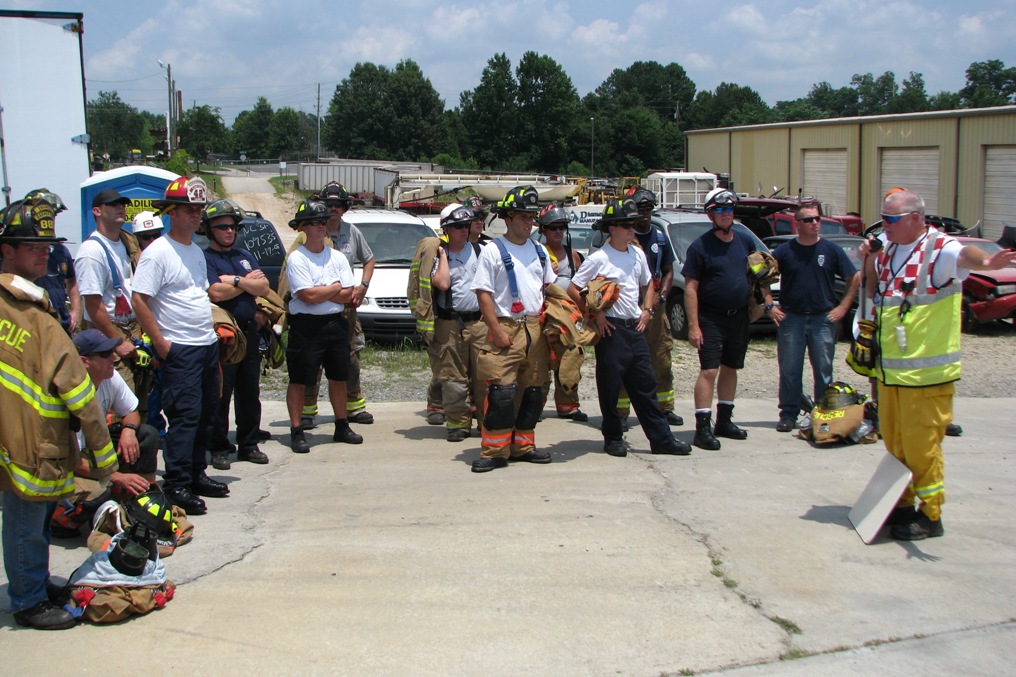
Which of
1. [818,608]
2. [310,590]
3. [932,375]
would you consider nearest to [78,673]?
[310,590]

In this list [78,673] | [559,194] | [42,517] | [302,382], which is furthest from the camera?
[559,194]

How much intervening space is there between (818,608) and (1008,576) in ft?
3.81

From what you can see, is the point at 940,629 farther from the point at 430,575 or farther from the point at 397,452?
the point at 397,452

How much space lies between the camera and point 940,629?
14.3 ft

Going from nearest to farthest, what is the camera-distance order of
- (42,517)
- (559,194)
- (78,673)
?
(78,673)
(42,517)
(559,194)

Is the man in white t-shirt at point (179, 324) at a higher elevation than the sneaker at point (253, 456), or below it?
higher

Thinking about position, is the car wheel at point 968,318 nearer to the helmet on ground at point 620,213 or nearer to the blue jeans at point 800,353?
the blue jeans at point 800,353

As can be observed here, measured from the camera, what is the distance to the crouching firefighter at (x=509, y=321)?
664 centimetres

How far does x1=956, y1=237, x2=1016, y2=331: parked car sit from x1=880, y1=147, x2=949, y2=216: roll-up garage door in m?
19.1

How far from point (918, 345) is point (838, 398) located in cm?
249

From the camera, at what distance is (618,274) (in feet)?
22.9

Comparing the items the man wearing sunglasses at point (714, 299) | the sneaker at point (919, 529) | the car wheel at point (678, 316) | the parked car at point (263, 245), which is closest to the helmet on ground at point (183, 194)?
the man wearing sunglasses at point (714, 299)

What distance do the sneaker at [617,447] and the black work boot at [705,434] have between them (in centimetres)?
60

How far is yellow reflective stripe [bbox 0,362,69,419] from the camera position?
3898 millimetres
